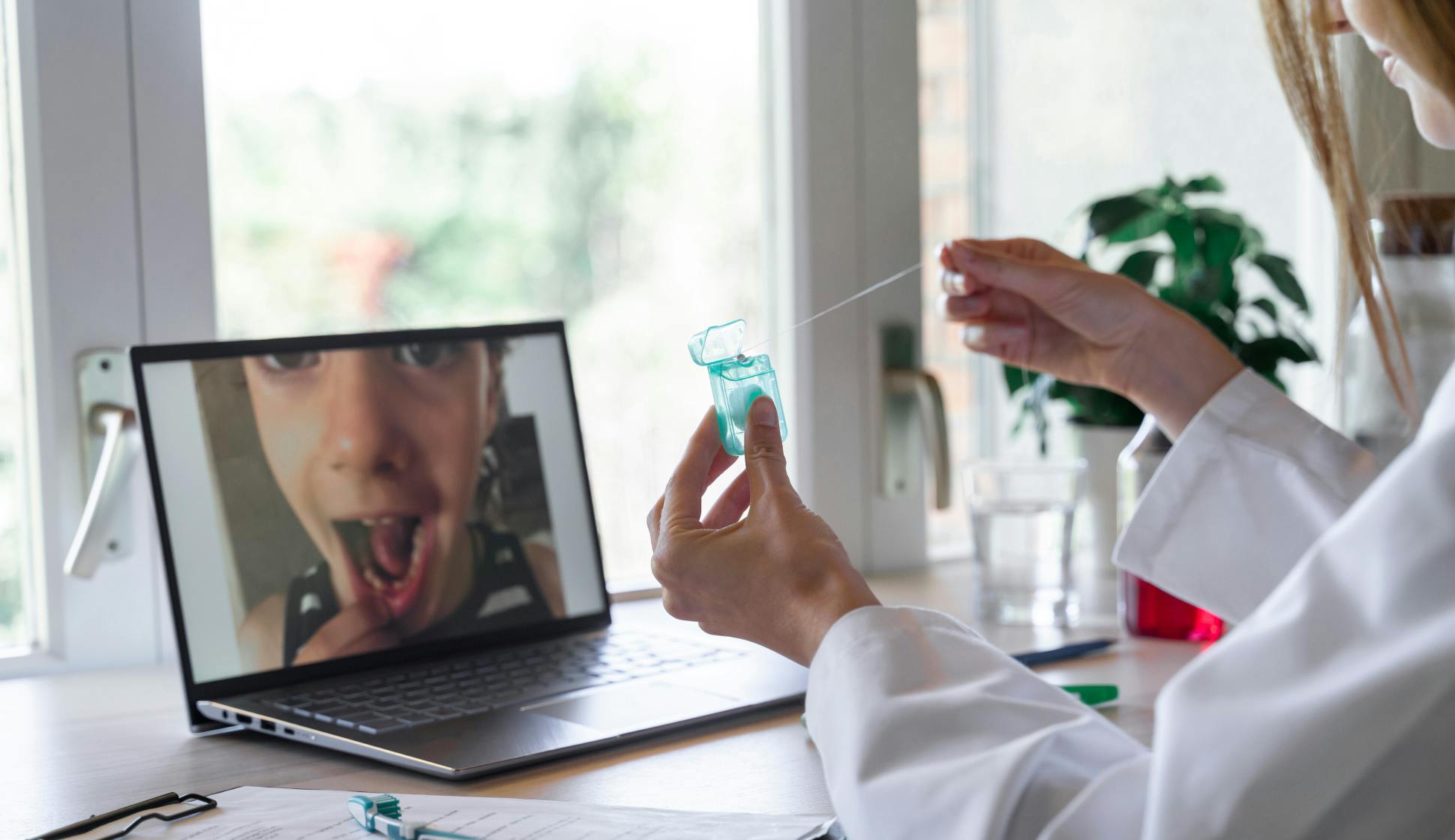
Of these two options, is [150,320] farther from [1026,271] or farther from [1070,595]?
[1070,595]

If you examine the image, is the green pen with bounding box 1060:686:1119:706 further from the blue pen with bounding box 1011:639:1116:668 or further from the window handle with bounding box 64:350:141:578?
the window handle with bounding box 64:350:141:578

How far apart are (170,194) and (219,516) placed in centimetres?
31

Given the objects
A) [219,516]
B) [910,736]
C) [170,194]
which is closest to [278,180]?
[170,194]

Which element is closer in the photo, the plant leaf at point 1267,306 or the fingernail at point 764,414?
the fingernail at point 764,414

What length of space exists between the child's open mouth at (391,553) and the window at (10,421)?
312 millimetres

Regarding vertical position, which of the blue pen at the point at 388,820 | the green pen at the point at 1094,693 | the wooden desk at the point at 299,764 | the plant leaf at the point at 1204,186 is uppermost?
the plant leaf at the point at 1204,186

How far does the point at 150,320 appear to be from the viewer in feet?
3.55

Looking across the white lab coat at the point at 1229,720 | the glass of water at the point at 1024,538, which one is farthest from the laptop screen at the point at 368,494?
the white lab coat at the point at 1229,720

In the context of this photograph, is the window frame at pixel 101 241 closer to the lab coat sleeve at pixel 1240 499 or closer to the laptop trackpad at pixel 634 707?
the laptop trackpad at pixel 634 707

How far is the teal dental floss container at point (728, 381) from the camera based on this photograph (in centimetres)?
77

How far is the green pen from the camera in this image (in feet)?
2.92

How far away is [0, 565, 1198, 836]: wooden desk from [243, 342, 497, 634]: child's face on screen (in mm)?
168

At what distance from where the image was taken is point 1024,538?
4.04 ft

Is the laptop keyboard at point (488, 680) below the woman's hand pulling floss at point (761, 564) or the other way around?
below
